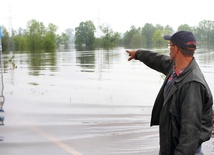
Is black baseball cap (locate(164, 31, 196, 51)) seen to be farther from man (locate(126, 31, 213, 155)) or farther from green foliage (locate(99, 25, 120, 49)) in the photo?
green foliage (locate(99, 25, 120, 49))

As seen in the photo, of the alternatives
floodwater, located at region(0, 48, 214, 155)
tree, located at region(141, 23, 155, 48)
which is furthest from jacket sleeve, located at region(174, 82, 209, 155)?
tree, located at region(141, 23, 155, 48)

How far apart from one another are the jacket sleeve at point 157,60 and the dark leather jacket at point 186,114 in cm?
71

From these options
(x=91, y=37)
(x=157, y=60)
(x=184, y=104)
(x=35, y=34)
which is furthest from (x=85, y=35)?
(x=184, y=104)

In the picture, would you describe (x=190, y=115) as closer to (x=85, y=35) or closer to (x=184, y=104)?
(x=184, y=104)

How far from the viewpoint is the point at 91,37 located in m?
132

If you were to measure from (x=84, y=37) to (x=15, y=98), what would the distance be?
397 ft

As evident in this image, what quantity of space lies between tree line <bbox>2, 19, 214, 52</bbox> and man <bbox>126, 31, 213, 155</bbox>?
11189 cm

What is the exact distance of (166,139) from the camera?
2.69m

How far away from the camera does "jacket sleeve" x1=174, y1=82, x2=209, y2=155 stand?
2.44m

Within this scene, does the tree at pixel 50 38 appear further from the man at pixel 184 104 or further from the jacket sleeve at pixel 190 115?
the jacket sleeve at pixel 190 115

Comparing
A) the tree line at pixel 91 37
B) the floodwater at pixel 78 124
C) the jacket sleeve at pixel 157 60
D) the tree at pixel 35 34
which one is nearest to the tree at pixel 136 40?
the tree line at pixel 91 37

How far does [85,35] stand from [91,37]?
2.73 metres

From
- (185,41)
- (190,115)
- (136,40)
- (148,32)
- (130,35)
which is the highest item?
(148,32)

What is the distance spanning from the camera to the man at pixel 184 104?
2.45 m
